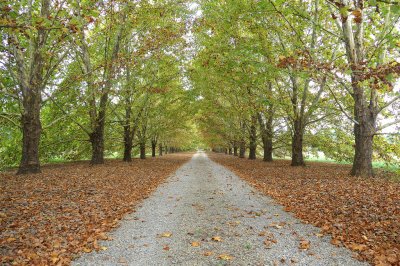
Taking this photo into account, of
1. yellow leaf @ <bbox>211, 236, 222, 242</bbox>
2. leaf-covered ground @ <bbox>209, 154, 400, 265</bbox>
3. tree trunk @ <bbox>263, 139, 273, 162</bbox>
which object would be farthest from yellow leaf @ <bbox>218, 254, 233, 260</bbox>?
tree trunk @ <bbox>263, 139, 273, 162</bbox>

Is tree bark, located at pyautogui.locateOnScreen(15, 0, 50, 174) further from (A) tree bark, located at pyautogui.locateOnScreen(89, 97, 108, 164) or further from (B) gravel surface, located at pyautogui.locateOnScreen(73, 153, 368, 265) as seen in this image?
(B) gravel surface, located at pyautogui.locateOnScreen(73, 153, 368, 265)

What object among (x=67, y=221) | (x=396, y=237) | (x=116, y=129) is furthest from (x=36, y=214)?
(x=116, y=129)

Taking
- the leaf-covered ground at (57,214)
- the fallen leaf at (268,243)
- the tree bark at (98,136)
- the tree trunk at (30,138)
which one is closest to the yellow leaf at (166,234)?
the leaf-covered ground at (57,214)

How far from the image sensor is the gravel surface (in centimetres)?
501

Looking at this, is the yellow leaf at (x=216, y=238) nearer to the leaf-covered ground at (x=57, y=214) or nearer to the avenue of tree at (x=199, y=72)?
the leaf-covered ground at (x=57, y=214)

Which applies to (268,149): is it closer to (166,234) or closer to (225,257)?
(166,234)

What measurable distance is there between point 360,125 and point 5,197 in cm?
1440

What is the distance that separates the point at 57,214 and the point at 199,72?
17.9 metres

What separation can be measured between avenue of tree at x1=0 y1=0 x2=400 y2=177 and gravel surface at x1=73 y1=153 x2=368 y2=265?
384 centimetres

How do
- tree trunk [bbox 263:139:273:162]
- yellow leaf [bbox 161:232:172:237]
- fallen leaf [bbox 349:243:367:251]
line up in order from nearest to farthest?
1. fallen leaf [bbox 349:243:367:251]
2. yellow leaf [bbox 161:232:172:237]
3. tree trunk [bbox 263:139:273:162]

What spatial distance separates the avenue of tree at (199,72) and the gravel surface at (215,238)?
12.6 ft

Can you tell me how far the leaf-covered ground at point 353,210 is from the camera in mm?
5480

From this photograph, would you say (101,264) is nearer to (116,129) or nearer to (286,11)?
(286,11)

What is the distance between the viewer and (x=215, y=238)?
235 inches
